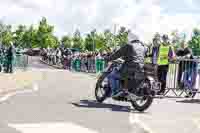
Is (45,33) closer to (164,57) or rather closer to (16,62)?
(16,62)

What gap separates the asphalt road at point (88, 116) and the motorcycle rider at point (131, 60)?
1.94 feet

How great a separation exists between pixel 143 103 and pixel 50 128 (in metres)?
3.69

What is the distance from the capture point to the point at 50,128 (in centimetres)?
810

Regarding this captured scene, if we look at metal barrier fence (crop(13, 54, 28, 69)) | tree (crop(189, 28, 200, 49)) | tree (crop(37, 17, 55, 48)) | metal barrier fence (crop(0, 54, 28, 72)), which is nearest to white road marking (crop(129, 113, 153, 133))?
metal barrier fence (crop(0, 54, 28, 72))

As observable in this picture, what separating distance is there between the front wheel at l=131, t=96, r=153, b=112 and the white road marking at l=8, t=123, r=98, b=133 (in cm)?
298

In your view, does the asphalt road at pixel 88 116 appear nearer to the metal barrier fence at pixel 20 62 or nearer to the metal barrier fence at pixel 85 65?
the metal barrier fence at pixel 20 62

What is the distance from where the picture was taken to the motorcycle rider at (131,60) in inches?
459

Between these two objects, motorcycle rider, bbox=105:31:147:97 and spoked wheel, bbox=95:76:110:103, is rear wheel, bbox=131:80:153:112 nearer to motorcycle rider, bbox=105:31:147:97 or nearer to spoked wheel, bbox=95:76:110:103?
motorcycle rider, bbox=105:31:147:97

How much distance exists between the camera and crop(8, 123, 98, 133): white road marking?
25.8ft

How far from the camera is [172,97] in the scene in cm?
1548

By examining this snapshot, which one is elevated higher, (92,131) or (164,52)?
(164,52)

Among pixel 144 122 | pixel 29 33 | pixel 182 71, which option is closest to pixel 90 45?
pixel 29 33

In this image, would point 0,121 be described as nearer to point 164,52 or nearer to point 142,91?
point 142,91

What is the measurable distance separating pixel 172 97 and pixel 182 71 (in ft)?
2.82
